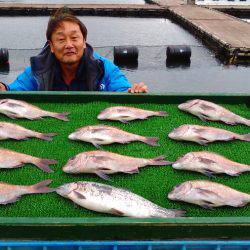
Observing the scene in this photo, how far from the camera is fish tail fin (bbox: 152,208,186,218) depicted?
2600 mm

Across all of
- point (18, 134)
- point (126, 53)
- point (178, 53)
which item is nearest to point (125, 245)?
point (18, 134)

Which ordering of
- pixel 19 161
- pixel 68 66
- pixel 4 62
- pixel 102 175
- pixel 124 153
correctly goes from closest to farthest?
pixel 102 175, pixel 19 161, pixel 124 153, pixel 68 66, pixel 4 62

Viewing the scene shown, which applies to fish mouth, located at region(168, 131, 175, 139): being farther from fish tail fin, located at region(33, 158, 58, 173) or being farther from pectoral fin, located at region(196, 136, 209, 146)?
fish tail fin, located at region(33, 158, 58, 173)

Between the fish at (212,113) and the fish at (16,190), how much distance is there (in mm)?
1869

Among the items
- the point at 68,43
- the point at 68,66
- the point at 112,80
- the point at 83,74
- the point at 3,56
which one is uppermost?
the point at 68,43

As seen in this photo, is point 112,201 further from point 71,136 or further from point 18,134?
point 18,134

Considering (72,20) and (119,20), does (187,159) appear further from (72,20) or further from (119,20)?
(119,20)

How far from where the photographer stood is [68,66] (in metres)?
4.71

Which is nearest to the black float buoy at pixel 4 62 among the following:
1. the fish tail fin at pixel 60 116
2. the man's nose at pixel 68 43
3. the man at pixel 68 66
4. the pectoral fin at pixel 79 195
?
A: the man at pixel 68 66

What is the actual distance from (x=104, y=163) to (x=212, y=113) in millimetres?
1473

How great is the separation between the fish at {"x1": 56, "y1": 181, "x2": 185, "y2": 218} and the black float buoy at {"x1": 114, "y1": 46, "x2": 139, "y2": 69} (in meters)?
13.5

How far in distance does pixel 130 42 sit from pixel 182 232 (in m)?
20.0

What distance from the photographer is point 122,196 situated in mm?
2707

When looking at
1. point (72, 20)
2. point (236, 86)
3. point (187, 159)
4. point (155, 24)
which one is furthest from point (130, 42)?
point (187, 159)
